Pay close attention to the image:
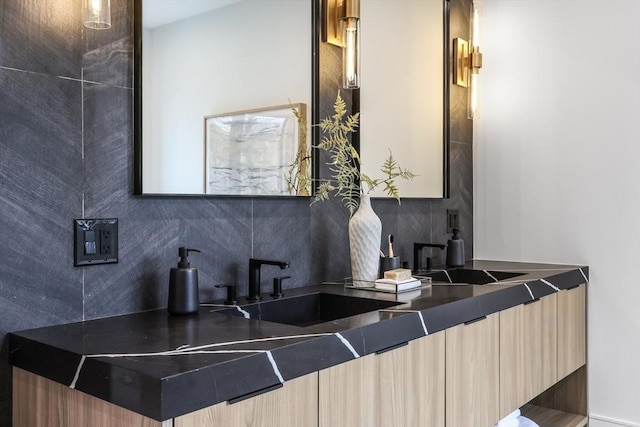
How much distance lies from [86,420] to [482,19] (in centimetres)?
277

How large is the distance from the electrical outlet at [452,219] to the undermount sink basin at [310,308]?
46.7 inches

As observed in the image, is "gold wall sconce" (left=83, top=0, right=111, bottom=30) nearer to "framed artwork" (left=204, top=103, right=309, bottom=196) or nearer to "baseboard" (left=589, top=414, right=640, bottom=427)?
"framed artwork" (left=204, top=103, right=309, bottom=196)

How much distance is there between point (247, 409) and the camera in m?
1.05

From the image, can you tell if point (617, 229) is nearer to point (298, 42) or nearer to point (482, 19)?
point (482, 19)

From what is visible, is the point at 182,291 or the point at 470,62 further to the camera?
the point at 470,62

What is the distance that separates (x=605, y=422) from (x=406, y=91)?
180cm

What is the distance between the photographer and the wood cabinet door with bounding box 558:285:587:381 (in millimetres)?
2387

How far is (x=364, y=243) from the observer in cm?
202

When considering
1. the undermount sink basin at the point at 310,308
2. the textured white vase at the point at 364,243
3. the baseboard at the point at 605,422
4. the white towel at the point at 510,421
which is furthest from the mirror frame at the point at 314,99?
the baseboard at the point at 605,422

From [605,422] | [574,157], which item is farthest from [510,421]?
[574,157]

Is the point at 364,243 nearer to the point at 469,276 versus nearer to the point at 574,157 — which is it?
the point at 469,276

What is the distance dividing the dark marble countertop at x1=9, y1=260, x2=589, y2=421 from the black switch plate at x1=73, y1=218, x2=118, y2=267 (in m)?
0.16

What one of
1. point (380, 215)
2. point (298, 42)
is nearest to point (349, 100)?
point (298, 42)

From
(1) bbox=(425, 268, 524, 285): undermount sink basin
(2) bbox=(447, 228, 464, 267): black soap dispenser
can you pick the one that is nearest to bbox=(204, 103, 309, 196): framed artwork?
(1) bbox=(425, 268, 524, 285): undermount sink basin
